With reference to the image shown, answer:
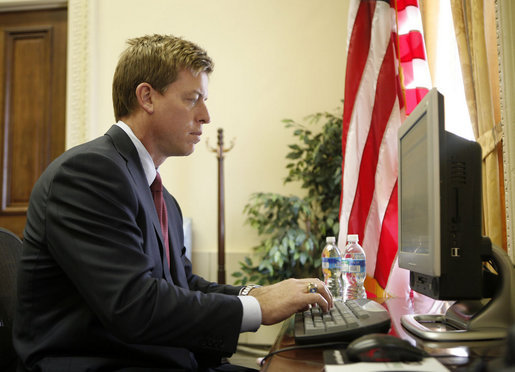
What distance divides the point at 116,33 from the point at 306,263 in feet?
7.79

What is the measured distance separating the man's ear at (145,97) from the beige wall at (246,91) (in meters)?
2.08

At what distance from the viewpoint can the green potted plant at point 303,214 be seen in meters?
3.00

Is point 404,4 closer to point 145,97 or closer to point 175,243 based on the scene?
point 145,97

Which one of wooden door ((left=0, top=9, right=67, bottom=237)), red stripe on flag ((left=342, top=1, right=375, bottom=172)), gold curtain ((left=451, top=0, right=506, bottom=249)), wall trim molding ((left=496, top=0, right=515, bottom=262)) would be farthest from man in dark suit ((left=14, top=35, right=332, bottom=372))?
wooden door ((left=0, top=9, right=67, bottom=237))

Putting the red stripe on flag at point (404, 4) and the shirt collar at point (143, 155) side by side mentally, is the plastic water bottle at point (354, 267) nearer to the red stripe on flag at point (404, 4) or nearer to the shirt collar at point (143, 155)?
the shirt collar at point (143, 155)

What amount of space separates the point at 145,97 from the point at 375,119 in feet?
4.05

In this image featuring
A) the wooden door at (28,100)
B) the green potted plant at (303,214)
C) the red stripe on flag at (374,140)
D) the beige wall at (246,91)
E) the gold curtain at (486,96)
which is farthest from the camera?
the wooden door at (28,100)

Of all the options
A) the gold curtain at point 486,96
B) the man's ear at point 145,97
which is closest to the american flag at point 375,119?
the gold curtain at point 486,96

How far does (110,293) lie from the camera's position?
1002 mm

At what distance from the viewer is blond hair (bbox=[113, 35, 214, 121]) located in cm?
147

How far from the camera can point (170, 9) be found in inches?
147

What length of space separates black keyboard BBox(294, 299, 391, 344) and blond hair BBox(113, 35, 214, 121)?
83 centimetres

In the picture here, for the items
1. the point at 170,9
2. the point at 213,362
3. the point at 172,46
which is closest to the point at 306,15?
the point at 170,9

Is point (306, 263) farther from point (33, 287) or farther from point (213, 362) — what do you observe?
point (33, 287)
